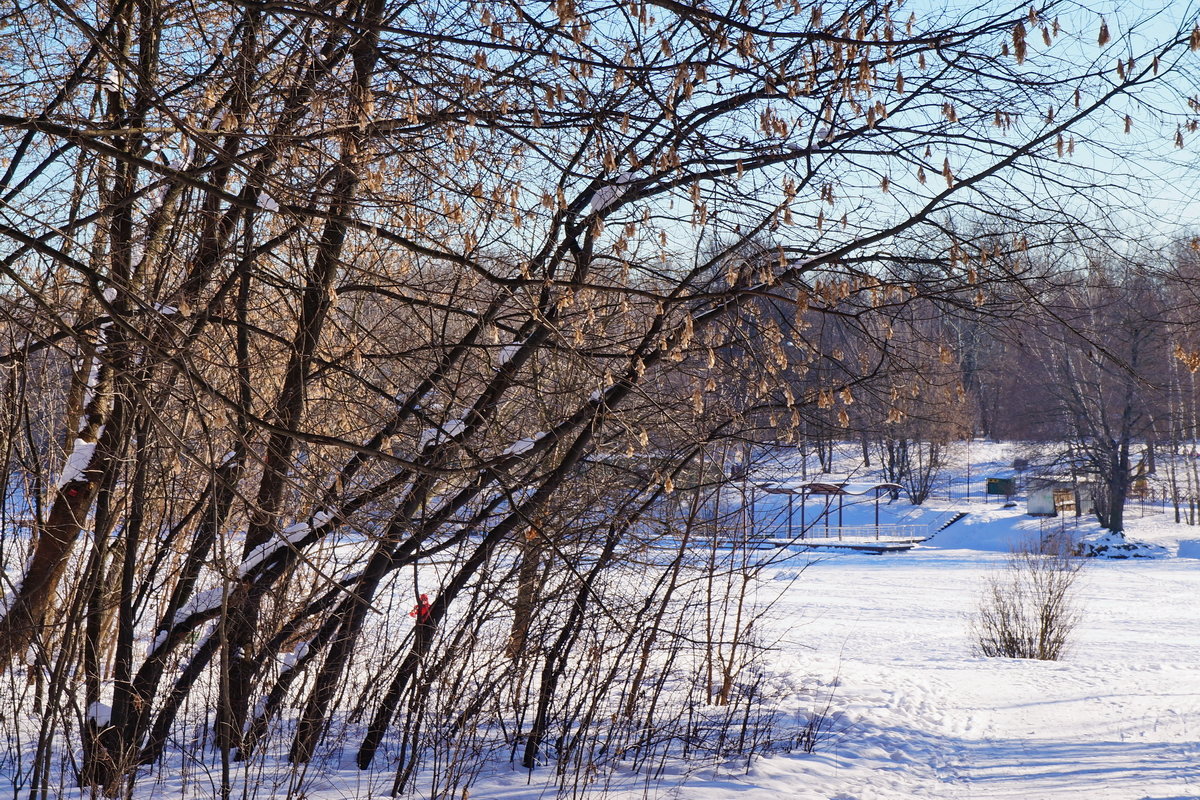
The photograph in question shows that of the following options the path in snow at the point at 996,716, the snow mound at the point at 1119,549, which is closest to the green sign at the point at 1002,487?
the snow mound at the point at 1119,549

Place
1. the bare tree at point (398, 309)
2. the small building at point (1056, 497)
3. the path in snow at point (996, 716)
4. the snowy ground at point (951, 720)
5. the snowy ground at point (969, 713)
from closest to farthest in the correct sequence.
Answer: the bare tree at point (398, 309), the snowy ground at point (951, 720), the snowy ground at point (969, 713), the path in snow at point (996, 716), the small building at point (1056, 497)

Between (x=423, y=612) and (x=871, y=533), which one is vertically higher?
(x=423, y=612)

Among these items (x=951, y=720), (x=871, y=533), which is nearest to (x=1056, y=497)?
(x=871, y=533)

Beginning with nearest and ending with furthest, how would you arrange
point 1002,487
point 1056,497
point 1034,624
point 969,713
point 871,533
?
point 969,713
point 1034,624
point 871,533
point 1056,497
point 1002,487

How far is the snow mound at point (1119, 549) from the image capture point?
31562mm

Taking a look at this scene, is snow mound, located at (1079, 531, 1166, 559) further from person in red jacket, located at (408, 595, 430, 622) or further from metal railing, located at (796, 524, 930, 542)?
person in red jacket, located at (408, 595, 430, 622)

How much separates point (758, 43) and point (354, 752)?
15.8ft

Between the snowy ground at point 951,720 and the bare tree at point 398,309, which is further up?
the bare tree at point 398,309

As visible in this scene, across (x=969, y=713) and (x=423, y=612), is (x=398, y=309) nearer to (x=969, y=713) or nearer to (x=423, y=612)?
(x=423, y=612)

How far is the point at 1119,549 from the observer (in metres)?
31.9

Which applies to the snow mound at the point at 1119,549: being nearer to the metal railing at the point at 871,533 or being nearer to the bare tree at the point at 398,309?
the metal railing at the point at 871,533

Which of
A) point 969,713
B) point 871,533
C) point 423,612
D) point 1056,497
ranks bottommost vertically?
point 871,533

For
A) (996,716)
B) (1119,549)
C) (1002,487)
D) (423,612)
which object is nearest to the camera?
(423,612)

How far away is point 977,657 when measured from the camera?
12766 mm
